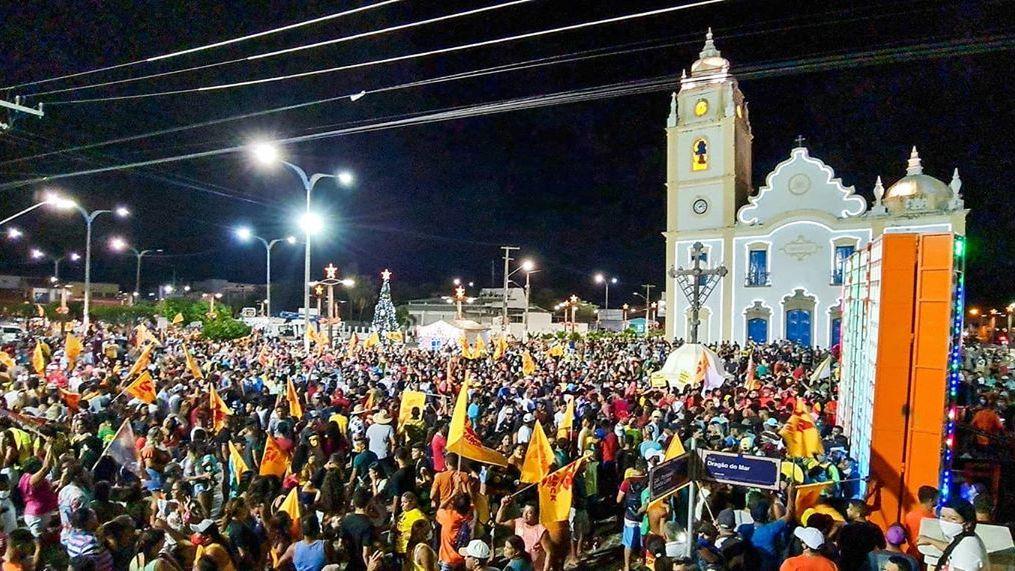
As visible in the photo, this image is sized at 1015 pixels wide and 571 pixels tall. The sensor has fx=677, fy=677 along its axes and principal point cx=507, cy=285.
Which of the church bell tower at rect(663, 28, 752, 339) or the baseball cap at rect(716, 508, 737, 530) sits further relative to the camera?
the church bell tower at rect(663, 28, 752, 339)

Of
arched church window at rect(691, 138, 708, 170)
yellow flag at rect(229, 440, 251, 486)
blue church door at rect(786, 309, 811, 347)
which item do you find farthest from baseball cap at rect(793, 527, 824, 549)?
arched church window at rect(691, 138, 708, 170)

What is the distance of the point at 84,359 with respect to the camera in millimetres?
19312

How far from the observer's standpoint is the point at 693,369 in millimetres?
15836

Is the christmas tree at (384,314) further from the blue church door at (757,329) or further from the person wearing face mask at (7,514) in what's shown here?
the person wearing face mask at (7,514)

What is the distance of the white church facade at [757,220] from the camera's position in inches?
1547

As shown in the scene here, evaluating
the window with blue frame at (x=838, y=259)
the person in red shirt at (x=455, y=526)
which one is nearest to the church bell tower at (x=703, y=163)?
the window with blue frame at (x=838, y=259)

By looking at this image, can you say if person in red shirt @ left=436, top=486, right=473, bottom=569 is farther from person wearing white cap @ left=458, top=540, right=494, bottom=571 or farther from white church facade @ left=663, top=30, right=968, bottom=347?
white church facade @ left=663, top=30, right=968, bottom=347

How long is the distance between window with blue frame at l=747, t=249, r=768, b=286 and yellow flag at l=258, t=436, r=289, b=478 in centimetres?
3781

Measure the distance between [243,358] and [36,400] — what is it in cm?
963

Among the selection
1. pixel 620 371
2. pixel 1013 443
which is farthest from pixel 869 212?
pixel 1013 443

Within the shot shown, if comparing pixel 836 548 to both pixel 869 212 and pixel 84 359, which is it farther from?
pixel 869 212

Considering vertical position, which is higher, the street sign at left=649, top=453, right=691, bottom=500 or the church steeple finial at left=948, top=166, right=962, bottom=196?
the church steeple finial at left=948, top=166, right=962, bottom=196

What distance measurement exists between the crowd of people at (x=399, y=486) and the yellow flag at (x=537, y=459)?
8 centimetres

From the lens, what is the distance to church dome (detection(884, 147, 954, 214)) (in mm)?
36312
